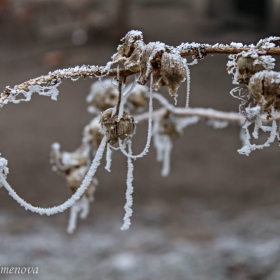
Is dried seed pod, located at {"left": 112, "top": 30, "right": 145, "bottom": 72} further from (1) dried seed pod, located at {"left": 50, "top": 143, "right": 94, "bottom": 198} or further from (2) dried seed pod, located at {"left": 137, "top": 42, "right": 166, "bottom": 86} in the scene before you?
(1) dried seed pod, located at {"left": 50, "top": 143, "right": 94, "bottom": 198}

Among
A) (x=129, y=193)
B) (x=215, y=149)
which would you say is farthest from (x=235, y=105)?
(x=129, y=193)

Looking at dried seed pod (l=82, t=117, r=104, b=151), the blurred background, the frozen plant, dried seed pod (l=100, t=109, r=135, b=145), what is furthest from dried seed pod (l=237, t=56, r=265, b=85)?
the blurred background

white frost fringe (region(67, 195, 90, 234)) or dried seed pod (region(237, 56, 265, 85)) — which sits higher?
white frost fringe (region(67, 195, 90, 234))

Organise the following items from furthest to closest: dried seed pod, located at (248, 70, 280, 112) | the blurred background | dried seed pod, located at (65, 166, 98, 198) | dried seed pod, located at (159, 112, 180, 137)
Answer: the blurred background
dried seed pod, located at (159, 112, 180, 137)
dried seed pod, located at (65, 166, 98, 198)
dried seed pod, located at (248, 70, 280, 112)

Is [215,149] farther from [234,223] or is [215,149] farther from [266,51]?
[266,51]

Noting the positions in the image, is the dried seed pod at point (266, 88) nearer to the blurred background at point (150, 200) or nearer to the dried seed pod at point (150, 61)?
the dried seed pod at point (150, 61)

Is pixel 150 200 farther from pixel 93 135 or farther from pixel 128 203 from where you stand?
pixel 128 203

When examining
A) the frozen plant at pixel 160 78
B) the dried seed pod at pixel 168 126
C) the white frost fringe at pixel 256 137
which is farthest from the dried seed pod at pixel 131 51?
the dried seed pod at pixel 168 126
